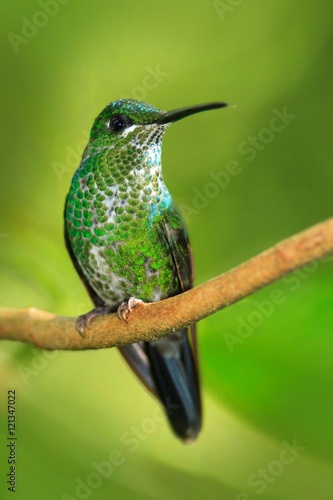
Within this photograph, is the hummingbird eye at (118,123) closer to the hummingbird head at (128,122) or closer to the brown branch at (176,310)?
the hummingbird head at (128,122)

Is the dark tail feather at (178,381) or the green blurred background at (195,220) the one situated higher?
the green blurred background at (195,220)

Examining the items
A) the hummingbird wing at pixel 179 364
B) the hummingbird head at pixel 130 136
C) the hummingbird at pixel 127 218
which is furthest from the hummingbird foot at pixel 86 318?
the hummingbird head at pixel 130 136

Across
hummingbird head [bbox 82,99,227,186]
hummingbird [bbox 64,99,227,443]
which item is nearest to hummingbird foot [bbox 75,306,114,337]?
hummingbird [bbox 64,99,227,443]

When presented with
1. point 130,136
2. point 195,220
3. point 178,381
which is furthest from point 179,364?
point 130,136

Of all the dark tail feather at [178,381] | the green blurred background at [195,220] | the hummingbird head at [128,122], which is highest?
the hummingbird head at [128,122]

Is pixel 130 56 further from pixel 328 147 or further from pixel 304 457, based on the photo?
pixel 304 457

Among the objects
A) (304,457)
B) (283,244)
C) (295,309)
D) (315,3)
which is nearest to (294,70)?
(315,3)

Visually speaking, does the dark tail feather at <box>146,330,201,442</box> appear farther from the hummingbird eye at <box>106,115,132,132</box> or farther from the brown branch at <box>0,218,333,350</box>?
the hummingbird eye at <box>106,115,132,132</box>
